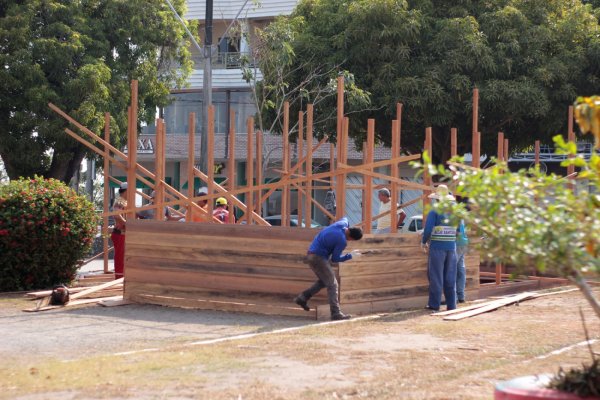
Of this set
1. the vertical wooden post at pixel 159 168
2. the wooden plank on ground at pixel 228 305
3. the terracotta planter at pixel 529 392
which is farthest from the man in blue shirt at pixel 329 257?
the terracotta planter at pixel 529 392

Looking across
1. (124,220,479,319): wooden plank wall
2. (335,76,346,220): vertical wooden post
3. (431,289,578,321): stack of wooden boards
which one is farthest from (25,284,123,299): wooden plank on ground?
(431,289,578,321): stack of wooden boards

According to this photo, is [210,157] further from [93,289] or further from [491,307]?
[491,307]

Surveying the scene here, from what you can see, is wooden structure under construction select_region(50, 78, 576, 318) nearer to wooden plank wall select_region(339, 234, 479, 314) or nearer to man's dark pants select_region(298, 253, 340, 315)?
wooden plank wall select_region(339, 234, 479, 314)

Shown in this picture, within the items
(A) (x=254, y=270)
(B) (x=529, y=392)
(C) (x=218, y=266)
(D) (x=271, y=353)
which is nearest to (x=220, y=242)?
(C) (x=218, y=266)

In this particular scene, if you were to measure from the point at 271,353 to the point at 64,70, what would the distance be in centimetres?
1847

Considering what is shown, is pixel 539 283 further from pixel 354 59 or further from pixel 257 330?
pixel 354 59

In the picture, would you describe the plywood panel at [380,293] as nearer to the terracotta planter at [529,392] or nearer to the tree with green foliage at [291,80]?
the terracotta planter at [529,392]

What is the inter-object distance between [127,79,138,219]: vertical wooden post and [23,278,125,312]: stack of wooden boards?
46.9 inches

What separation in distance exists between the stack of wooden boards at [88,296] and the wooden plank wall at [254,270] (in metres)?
0.40

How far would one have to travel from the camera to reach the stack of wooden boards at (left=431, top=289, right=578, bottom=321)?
13.2 m

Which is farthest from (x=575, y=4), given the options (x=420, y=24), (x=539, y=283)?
(x=539, y=283)

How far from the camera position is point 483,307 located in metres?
14.1

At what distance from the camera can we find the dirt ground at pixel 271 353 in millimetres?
8211

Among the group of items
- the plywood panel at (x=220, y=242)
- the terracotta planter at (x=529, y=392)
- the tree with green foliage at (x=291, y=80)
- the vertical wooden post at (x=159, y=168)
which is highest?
the tree with green foliage at (x=291, y=80)
